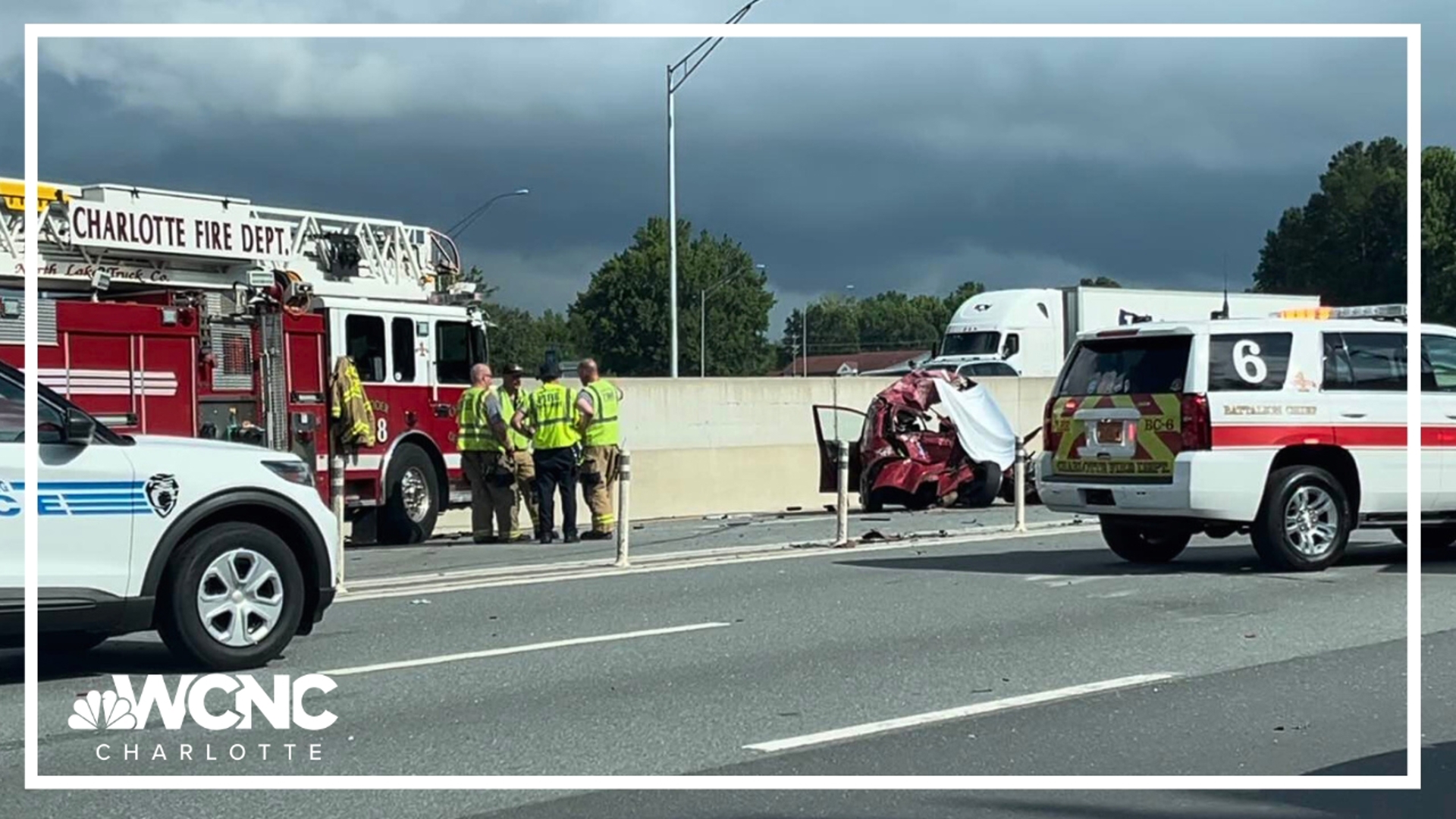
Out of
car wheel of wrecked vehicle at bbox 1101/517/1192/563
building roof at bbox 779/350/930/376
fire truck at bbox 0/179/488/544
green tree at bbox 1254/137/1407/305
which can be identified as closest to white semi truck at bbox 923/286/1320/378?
green tree at bbox 1254/137/1407/305

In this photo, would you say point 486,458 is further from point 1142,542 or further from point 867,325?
point 867,325

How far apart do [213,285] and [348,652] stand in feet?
30.5

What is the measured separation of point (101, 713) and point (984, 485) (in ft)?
51.5

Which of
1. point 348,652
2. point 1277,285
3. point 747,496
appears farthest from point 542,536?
point 1277,285

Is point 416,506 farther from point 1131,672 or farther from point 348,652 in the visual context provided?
point 1131,672

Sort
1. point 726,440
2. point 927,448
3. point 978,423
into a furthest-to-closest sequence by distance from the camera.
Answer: point 726,440 → point 978,423 → point 927,448

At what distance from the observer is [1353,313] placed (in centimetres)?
1395

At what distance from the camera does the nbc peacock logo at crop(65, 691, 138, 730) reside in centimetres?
791

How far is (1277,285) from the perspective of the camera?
23.0 meters

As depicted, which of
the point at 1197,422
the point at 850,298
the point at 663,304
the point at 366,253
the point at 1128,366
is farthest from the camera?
the point at 850,298

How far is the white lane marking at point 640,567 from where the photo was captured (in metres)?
13.0

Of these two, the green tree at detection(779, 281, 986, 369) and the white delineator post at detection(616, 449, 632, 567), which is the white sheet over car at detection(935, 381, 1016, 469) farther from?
the green tree at detection(779, 281, 986, 369)

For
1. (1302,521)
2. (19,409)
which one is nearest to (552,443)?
(1302,521)

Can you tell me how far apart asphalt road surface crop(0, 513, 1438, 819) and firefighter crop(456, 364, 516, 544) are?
477 cm
